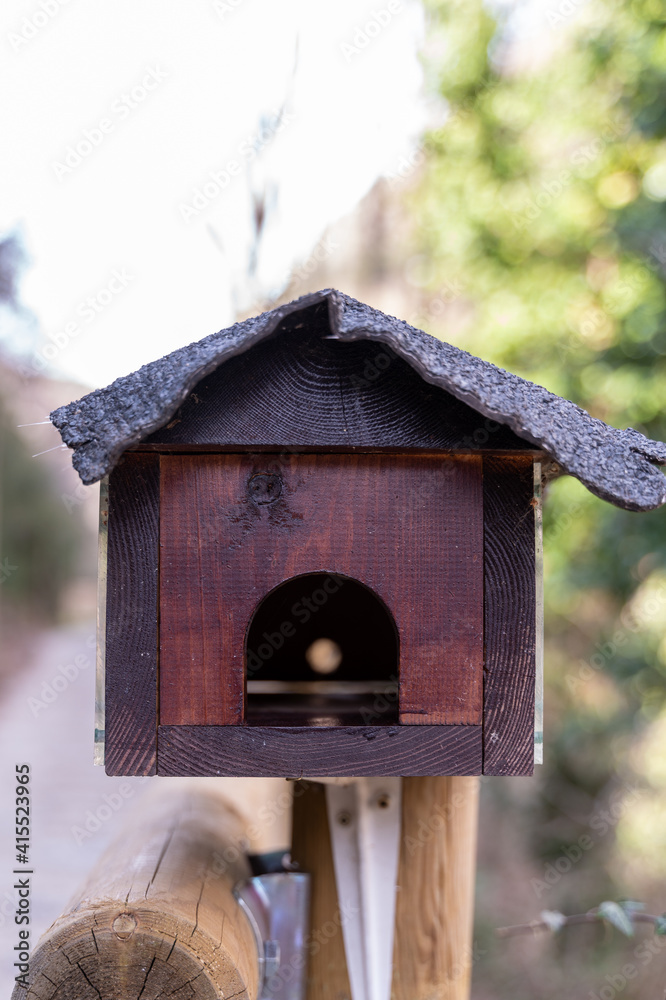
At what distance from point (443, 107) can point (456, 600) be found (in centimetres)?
612

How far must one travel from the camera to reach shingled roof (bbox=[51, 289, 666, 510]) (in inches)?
57.7

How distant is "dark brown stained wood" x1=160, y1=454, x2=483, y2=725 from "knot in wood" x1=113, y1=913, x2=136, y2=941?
352mm

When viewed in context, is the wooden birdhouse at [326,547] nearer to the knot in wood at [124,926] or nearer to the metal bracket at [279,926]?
the knot in wood at [124,926]

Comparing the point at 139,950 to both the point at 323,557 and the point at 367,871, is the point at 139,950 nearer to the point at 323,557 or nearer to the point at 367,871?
the point at 367,871

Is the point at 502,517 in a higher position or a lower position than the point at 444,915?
higher

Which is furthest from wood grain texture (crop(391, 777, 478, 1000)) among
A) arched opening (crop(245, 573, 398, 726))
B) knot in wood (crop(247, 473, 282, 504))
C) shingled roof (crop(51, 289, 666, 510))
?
shingled roof (crop(51, 289, 666, 510))

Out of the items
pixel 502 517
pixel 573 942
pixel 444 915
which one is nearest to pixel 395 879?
pixel 444 915

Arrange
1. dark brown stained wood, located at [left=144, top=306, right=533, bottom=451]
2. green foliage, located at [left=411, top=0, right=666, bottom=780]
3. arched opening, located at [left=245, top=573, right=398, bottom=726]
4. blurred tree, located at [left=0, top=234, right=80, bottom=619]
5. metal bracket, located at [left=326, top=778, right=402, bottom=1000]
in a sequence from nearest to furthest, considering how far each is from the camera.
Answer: dark brown stained wood, located at [left=144, top=306, right=533, bottom=451] < metal bracket, located at [left=326, top=778, right=402, bottom=1000] < arched opening, located at [left=245, top=573, right=398, bottom=726] < green foliage, located at [left=411, top=0, right=666, bottom=780] < blurred tree, located at [left=0, top=234, right=80, bottom=619]

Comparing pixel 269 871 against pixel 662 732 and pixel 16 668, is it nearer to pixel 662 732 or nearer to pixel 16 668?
pixel 662 732

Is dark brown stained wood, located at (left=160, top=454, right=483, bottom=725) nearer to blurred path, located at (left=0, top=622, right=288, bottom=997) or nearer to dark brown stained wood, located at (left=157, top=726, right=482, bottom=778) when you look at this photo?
dark brown stained wood, located at (left=157, top=726, right=482, bottom=778)

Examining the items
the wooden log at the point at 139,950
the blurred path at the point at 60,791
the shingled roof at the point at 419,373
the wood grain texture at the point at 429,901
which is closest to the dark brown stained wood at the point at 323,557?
the shingled roof at the point at 419,373

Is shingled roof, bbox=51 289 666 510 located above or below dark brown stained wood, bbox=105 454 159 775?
above

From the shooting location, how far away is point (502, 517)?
1.69 meters

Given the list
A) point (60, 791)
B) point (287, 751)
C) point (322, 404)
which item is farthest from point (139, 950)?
point (60, 791)
